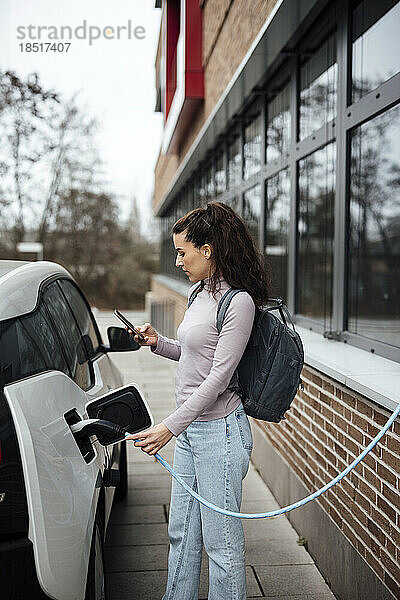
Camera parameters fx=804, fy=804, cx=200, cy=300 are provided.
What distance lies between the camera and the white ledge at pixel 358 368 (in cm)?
354

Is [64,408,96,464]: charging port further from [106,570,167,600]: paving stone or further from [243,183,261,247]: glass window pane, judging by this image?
[243,183,261,247]: glass window pane

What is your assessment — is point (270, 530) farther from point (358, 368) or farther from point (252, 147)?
point (252, 147)

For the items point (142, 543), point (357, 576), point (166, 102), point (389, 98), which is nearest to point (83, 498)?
point (357, 576)

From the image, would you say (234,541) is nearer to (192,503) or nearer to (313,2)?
(192,503)

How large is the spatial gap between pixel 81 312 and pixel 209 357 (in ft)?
5.74

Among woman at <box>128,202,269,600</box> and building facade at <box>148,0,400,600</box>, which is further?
building facade at <box>148,0,400,600</box>

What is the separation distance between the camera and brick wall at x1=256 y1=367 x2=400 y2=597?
3456 mm

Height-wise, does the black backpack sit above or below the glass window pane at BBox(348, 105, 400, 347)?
below

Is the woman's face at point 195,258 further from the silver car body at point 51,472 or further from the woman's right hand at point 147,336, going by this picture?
the silver car body at point 51,472

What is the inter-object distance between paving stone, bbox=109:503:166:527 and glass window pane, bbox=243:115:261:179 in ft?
13.7

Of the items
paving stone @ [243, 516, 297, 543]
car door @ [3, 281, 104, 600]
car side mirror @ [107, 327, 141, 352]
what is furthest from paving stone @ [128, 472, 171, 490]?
car door @ [3, 281, 104, 600]

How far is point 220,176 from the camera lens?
12.7 metres

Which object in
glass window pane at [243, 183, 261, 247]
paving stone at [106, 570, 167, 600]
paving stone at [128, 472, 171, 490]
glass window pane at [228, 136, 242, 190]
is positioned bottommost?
paving stone at [128, 472, 171, 490]

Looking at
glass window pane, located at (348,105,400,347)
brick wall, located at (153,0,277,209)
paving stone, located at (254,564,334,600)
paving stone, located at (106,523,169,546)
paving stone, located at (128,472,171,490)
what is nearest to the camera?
paving stone, located at (254,564,334,600)
